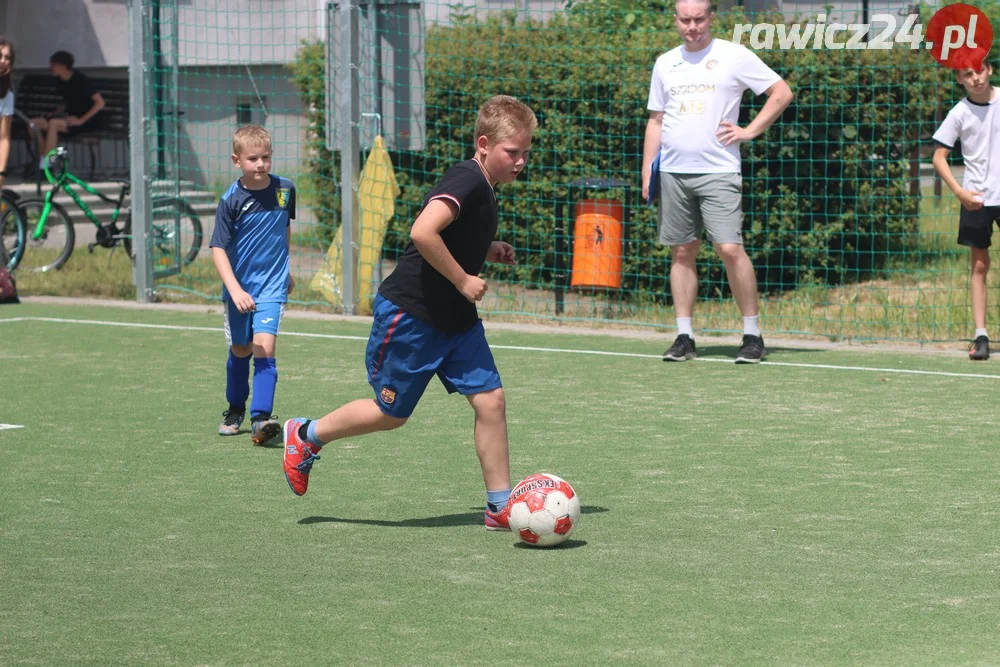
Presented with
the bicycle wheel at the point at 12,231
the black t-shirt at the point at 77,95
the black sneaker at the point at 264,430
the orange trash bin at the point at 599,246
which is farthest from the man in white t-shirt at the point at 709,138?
the black t-shirt at the point at 77,95

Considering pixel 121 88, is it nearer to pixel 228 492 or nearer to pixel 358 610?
pixel 228 492

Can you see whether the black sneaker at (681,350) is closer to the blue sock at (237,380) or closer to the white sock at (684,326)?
the white sock at (684,326)

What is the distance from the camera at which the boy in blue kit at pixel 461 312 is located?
569 cm

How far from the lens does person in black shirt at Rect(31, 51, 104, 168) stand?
21078 millimetres

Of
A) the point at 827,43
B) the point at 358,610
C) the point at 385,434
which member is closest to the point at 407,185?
the point at 827,43

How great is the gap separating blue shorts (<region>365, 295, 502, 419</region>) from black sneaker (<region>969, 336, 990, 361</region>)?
5234mm

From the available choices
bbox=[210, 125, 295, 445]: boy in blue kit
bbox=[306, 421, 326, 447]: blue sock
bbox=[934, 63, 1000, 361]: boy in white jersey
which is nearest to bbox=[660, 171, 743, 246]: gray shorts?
bbox=[934, 63, 1000, 361]: boy in white jersey

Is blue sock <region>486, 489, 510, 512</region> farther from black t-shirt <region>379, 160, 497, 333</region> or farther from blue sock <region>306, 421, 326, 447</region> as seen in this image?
blue sock <region>306, 421, 326, 447</region>

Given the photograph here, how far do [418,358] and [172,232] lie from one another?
8983 millimetres

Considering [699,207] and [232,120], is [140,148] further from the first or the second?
[699,207]

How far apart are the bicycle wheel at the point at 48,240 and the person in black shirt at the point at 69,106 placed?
622 centimetres

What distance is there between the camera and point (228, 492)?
21.1 feet

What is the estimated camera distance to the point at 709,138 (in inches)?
395

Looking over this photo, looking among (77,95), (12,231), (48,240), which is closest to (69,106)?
(77,95)
